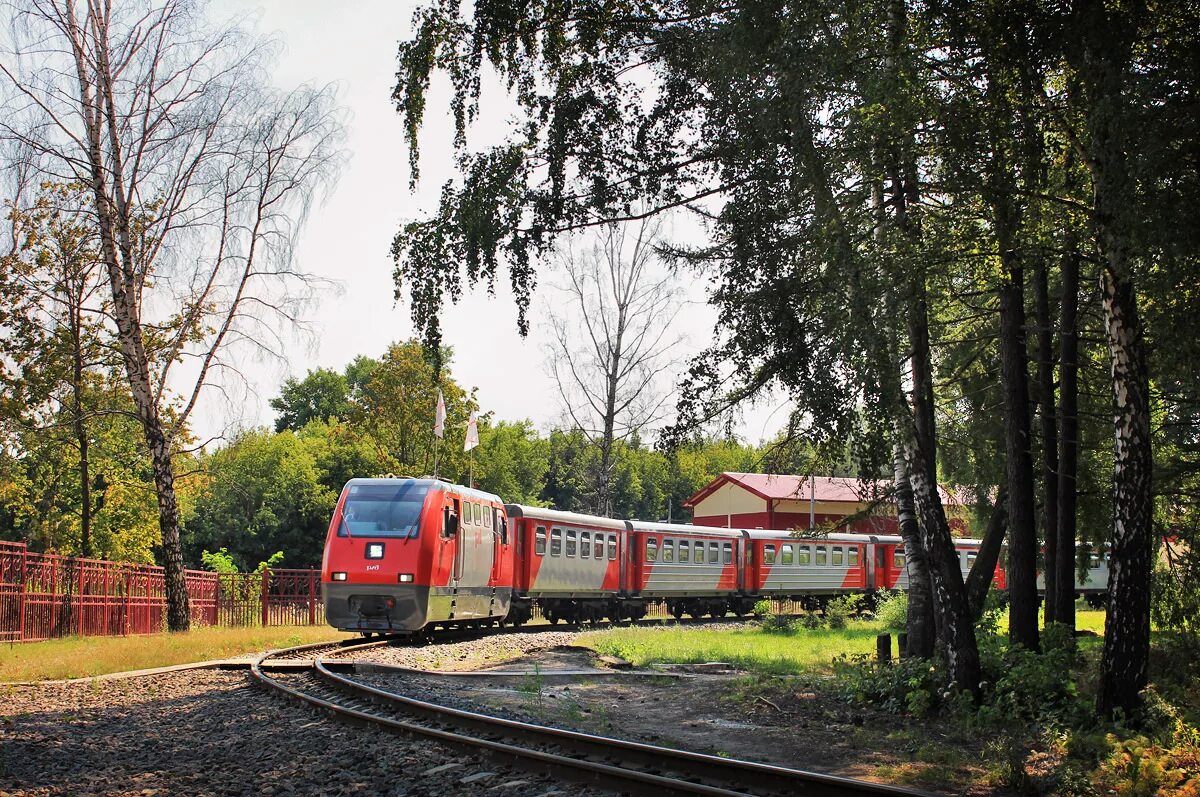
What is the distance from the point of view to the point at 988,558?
19547mm

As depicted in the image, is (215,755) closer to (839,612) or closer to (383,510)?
(383,510)

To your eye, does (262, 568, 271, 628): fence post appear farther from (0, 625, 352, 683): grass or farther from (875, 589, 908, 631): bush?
(875, 589, 908, 631): bush

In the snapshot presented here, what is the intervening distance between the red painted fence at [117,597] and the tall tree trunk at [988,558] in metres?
12.1

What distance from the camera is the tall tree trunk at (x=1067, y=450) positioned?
14883mm

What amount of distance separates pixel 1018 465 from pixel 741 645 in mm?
9987

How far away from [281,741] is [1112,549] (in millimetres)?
7313

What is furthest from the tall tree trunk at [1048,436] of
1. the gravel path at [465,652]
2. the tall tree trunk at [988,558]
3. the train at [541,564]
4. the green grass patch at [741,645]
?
the gravel path at [465,652]

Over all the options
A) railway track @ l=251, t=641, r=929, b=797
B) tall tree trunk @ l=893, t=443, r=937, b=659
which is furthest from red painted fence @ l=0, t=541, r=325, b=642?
tall tree trunk @ l=893, t=443, r=937, b=659

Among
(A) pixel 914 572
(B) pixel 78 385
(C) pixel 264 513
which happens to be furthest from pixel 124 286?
(C) pixel 264 513

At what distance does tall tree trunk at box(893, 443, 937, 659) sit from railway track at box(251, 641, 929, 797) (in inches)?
226

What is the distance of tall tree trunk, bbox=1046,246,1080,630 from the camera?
48.8 ft

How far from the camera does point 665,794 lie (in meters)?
7.20

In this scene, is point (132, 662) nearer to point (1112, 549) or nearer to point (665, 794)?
point (665, 794)

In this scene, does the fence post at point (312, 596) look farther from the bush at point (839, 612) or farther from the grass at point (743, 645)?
the bush at point (839, 612)
